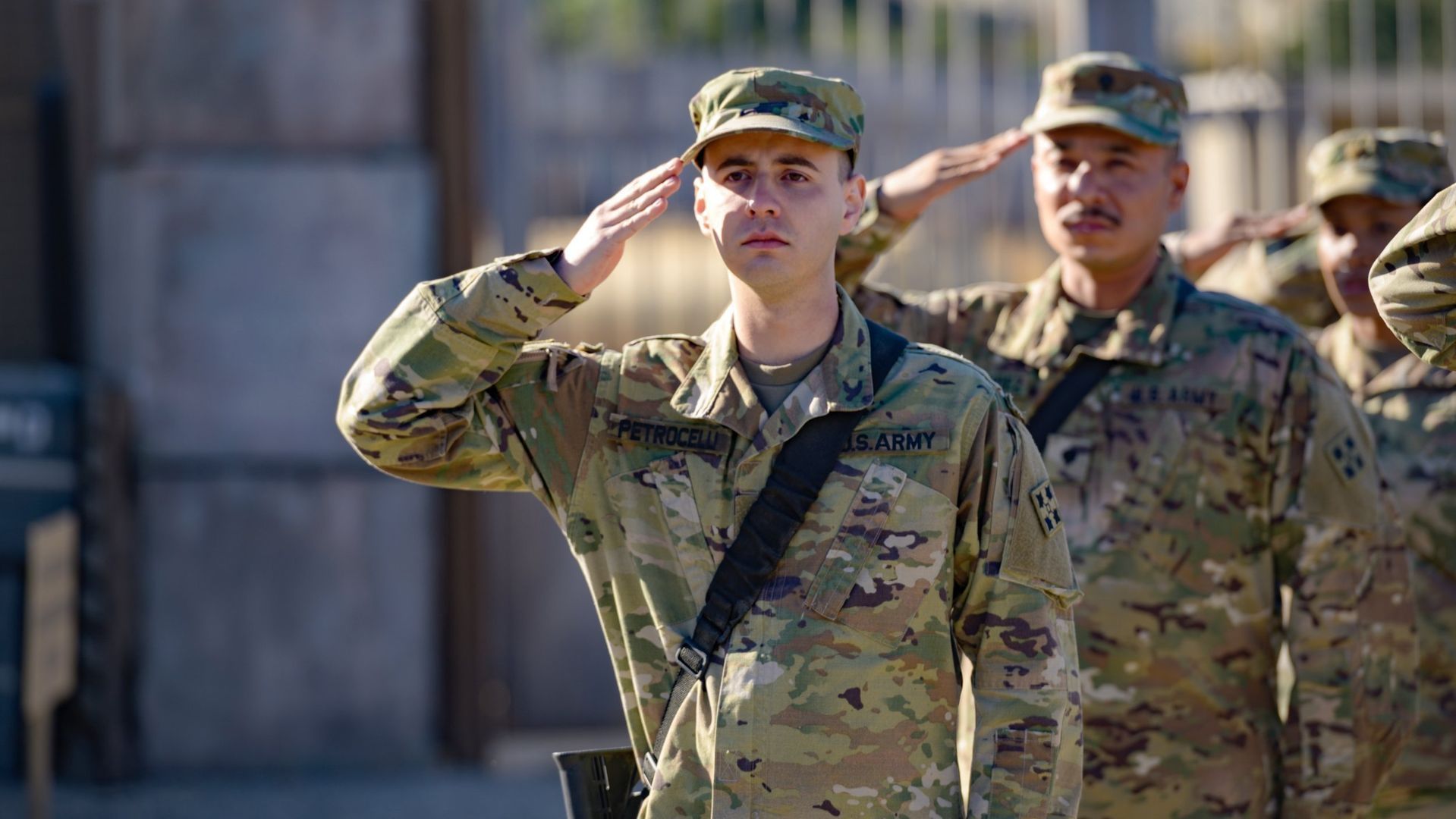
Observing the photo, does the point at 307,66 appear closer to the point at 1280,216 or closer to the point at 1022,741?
the point at 1280,216

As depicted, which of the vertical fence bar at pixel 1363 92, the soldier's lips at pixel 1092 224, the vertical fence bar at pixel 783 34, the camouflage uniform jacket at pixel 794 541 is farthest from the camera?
the vertical fence bar at pixel 783 34

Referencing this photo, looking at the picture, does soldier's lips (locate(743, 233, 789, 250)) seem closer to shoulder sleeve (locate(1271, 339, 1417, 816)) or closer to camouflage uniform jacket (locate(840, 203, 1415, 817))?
camouflage uniform jacket (locate(840, 203, 1415, 817))

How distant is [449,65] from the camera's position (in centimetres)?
648

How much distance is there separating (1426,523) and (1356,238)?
67cm

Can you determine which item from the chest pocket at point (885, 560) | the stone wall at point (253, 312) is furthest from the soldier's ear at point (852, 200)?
the stone wall at point (253, 312)

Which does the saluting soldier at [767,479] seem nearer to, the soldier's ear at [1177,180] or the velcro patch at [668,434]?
the velcro patch at [668,434]

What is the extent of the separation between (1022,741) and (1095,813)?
3.54ft

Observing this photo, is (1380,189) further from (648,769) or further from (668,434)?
(648,769)

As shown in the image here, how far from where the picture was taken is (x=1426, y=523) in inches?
167

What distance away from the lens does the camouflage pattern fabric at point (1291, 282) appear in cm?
504

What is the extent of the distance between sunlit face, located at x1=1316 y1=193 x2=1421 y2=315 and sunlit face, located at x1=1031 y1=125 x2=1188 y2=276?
2.06 feet

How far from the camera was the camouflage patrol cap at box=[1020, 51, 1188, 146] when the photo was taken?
3748 mm

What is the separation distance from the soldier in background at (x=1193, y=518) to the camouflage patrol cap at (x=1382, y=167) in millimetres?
596

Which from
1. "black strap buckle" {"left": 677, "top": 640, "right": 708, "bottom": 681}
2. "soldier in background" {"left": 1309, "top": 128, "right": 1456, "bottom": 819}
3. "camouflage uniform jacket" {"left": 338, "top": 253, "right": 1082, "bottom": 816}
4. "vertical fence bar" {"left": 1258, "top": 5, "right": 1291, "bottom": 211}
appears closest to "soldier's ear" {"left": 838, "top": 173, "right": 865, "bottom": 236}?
"camouflage uniform jacket" {"left": 338, "top": 253, "right": 1082, "bottom": 816}
